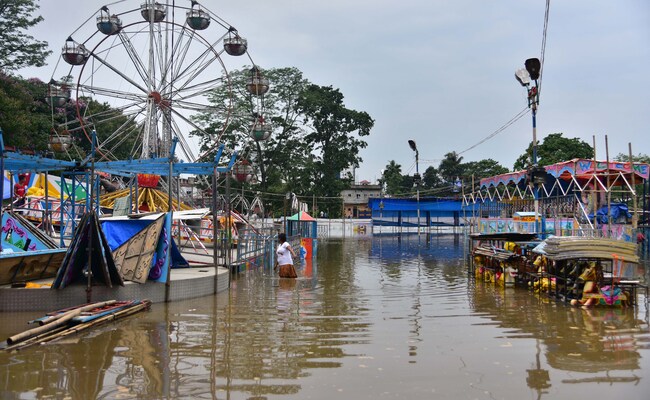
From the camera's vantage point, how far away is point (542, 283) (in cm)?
1298

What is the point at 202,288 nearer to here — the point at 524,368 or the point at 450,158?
the point at 524,368

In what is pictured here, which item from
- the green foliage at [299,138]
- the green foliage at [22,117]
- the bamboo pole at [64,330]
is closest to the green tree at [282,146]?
the green foliage at [299,138]

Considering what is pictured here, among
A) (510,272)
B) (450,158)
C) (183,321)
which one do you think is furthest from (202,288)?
(450,158)

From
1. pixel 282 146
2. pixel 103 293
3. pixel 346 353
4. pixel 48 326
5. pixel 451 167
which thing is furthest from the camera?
pixel 451 167

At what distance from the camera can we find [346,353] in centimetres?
718

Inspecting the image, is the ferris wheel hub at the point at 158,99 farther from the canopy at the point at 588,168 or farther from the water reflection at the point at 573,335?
the water reflection at the point at 573,335

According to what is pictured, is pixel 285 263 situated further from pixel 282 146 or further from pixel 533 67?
pixel 282 146

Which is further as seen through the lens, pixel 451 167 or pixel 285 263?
pixel 451 167

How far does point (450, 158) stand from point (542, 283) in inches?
2740

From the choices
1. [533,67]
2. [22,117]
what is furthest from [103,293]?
[22,117]

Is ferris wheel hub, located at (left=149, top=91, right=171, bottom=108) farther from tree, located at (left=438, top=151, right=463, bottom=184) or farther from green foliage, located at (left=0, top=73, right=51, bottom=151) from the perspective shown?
tree, located at (left=438, top=151, right=463, bottom=184)

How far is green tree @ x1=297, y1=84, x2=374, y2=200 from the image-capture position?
5259 centimetres

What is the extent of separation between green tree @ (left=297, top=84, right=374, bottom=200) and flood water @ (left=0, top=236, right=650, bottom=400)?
4125cm

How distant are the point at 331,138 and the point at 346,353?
47.2 meters
